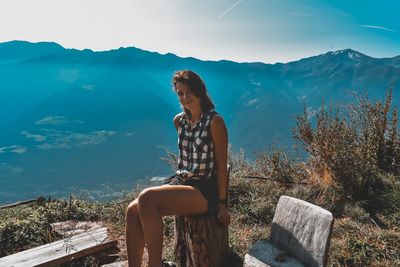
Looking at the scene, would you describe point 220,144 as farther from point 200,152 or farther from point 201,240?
point 201,240

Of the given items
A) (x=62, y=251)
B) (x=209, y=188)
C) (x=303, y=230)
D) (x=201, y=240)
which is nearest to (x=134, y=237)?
(x=201, y=240)

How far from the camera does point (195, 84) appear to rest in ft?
10.1

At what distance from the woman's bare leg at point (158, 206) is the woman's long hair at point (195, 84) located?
2.49ft

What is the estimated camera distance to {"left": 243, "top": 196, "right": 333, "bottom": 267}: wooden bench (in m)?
2.62

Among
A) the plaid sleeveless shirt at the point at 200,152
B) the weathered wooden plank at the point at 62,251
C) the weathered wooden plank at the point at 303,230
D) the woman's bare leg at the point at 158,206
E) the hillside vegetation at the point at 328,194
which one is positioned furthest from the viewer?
the hillside vegetation at the point at 328,194

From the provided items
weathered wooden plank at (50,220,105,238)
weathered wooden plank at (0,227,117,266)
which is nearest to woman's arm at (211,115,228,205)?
weathered wooden plank at (0,227,117,266)

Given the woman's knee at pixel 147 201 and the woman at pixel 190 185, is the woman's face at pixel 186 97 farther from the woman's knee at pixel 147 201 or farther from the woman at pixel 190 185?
the woman's knee at pixel 147 201

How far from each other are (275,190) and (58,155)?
19971 cm

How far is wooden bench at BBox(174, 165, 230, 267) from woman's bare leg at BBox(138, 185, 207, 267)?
0.23m

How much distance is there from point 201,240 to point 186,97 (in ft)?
4.14

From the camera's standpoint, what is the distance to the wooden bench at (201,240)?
3.07 metres

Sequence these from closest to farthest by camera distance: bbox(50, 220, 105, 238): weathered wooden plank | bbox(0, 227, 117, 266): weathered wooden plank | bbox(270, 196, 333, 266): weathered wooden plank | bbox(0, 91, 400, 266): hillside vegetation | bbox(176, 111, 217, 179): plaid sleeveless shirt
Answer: bbox(270, 196, 333, 266): weathered wooden plank → bbox(176, 111, 217, 179): plaid sleeveless shirt → bbox(0, 227, 117, 266): weathered wooden plank → bbox(0, 91, 400, 266): hillside vegetation → bbox(50, 220, 105, 238): weathered wooden plank

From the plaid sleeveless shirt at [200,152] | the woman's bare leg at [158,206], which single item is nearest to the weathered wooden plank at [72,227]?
the woman's bare leg at [158,206]

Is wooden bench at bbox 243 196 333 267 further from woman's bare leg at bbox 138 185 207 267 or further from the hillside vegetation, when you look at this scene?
woman's bare leg at bbox 138 185 207 267
